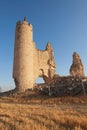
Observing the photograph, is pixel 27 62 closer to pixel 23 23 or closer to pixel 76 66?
pixel 23 23

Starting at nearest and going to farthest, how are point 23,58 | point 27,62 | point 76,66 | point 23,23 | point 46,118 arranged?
point 46,118 → point 23,58 → point 27,62 → point 23,23 → point 76,66

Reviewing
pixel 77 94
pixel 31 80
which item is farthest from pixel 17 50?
pixel 77 94

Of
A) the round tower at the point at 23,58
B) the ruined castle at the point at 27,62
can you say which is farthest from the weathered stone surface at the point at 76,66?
the round tower at the point at 23,58

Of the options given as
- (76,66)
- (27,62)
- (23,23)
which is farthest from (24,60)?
(76,66)

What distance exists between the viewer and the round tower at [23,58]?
3128 cm

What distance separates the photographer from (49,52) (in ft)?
137

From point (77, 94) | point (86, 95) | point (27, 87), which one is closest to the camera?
→ point (86, 95)

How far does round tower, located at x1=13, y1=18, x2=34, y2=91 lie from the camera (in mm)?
31281

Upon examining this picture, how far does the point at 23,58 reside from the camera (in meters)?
31.8

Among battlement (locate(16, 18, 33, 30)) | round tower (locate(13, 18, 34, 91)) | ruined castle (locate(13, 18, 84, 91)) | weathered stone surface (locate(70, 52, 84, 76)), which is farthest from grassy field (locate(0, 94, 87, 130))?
weathered stone surface (locate(70, 52, 84, 76))

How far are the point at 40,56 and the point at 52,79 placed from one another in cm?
540

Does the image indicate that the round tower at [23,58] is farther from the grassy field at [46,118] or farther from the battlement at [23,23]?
the grassy field at [46,118]

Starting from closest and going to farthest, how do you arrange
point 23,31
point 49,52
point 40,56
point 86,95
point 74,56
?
point 86,95 < point 23,31 < point 40,56 < point 49,52 < point 74,56

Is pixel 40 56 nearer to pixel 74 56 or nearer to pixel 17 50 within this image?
pixel 17 50
